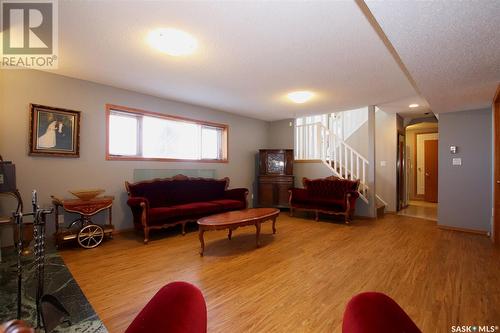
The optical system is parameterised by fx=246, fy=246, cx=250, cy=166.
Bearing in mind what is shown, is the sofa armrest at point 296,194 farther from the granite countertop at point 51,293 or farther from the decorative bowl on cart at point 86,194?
the granite countertop at point 51,293

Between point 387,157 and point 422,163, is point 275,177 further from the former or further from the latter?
point 422,163

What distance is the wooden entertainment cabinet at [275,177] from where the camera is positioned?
6402 millimetres

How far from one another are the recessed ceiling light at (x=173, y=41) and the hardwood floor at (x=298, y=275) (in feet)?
8.33

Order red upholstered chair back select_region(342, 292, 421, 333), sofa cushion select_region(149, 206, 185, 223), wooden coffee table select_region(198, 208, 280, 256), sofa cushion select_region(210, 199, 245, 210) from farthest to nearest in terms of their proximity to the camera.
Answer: sofa cushion select_region(210, 199, 245, 210)
sofa cushion select_region(149, 206, 185, 223)
wooden coffee table select_region(198, 208, 280, 256)
red upholstered chair back select_region(342, 292, 421, 333)

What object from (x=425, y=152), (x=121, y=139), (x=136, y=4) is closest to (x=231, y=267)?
(x=136, y=4)

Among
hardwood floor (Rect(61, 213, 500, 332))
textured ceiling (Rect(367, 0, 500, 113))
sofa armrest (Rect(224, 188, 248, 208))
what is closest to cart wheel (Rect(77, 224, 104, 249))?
hardwood floor (Rect(61, 213, 500, 332))

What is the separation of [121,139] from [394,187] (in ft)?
20.9

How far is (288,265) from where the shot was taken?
9.61ft

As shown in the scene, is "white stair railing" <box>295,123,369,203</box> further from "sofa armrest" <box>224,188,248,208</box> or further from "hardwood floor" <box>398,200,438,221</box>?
"sofa armrest" <box>224,188,248,208</box>

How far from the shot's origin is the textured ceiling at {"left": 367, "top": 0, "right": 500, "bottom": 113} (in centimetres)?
168

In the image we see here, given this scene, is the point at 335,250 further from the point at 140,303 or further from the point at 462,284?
the point at 140,303

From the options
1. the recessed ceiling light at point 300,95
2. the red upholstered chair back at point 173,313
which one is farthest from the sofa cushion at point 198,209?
the red upholstered chair back at point 173,313

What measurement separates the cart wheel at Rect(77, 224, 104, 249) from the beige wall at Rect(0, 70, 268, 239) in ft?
2.02

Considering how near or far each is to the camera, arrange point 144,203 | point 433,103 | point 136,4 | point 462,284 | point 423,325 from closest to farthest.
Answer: point 423,325, point 136,4, point 462,284, point 144,203, point 433,103
